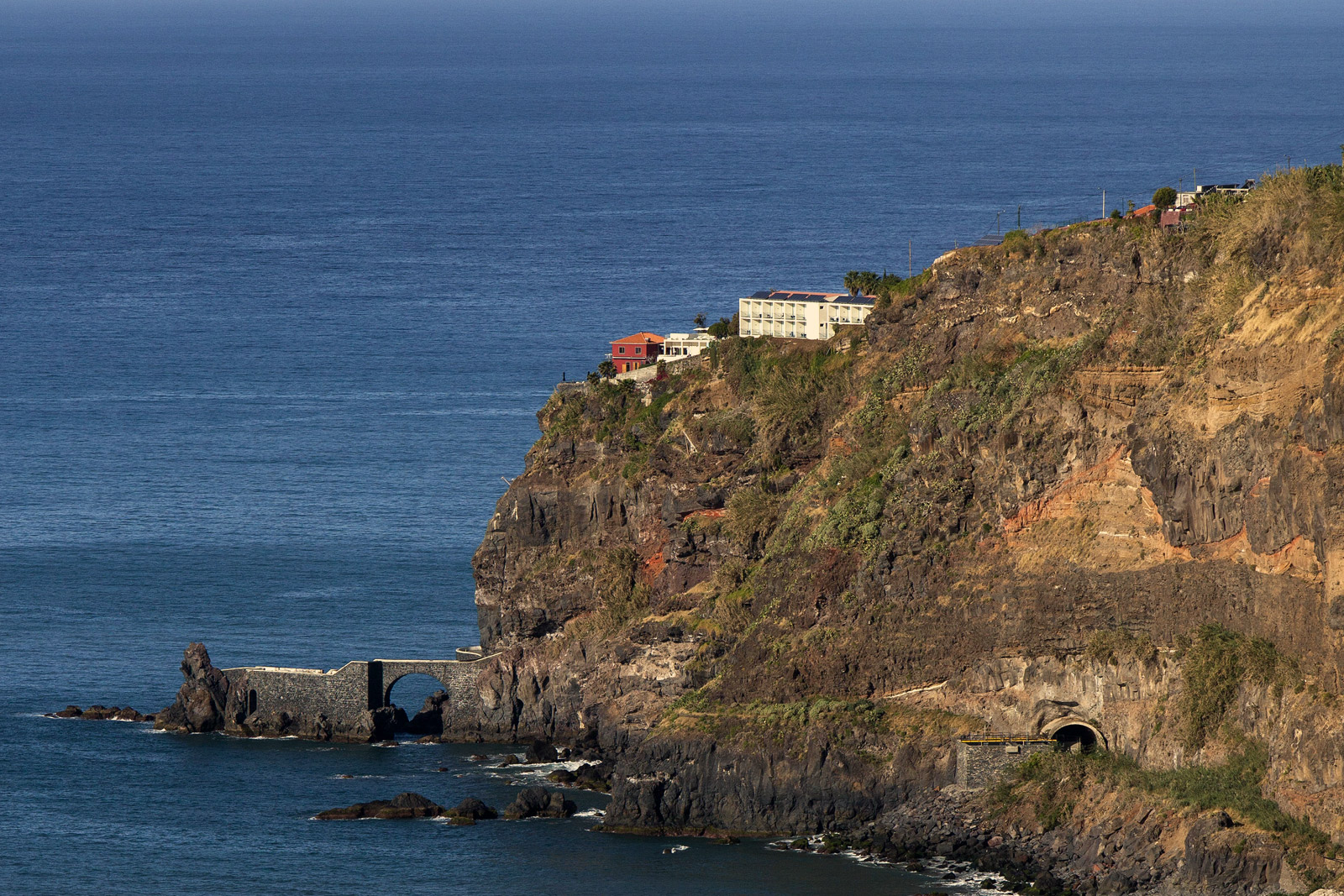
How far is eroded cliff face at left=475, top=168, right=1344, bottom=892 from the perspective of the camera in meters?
107

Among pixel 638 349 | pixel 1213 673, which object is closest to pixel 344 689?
pixel 638 349

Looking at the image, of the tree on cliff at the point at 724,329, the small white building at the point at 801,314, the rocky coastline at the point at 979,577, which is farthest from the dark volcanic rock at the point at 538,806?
the tree on cliff at the point at 724,329

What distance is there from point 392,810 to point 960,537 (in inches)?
1052

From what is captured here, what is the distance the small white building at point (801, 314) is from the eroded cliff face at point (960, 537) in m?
4.62

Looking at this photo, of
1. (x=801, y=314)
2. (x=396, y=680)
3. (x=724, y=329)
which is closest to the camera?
(x=396, y=680)

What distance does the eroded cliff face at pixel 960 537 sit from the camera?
107125 mm

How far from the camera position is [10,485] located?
186625 millimetres

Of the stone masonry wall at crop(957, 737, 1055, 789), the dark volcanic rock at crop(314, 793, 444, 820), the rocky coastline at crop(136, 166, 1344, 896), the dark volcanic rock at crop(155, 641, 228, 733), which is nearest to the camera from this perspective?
the rocky coastline at crop(136, 166, 1344, 896)

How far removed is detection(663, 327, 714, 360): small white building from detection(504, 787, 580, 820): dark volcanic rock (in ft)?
98.0

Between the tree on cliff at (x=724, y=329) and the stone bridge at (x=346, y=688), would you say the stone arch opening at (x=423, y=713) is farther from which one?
the tree on cliff at (x=724, y=329)

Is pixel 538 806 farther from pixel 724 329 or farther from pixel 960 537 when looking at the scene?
pixel 724 329

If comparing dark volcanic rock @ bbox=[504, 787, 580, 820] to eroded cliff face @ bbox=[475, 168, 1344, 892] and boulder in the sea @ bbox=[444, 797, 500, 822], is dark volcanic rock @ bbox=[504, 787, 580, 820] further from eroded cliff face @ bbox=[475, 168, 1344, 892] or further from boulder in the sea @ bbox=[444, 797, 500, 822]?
eroded cliff face @ bbox=[475, 168, 1344, 892]

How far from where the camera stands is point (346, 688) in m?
136

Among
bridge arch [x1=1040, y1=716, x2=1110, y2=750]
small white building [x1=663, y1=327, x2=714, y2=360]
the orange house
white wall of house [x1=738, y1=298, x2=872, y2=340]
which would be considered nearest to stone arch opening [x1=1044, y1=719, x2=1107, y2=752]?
bridge arch [x1=1040, y1=716, x2=1110, y2=750]
